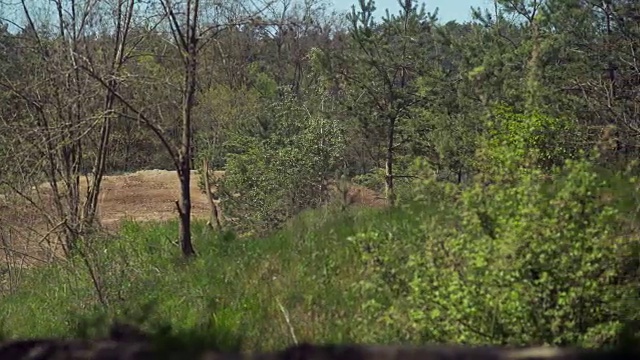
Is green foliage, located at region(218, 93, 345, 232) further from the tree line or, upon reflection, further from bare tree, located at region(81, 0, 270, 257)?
bare tree, located at region(81, 0, 270, 257)

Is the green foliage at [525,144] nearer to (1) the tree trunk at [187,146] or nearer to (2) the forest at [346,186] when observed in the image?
(2) the forest at [346,186]

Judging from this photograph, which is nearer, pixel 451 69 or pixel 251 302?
pixel 251 302

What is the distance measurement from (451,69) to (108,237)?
1412cm

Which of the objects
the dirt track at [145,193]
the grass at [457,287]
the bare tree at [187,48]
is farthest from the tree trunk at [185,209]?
the dirt track at [145,193]

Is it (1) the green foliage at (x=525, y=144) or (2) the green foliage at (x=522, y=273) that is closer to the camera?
(2) the green foliage at (x=522, y=273)

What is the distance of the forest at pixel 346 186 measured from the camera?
4.76 meters

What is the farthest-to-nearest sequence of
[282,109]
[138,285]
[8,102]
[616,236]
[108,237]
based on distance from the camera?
[282,109], [8,102], [108,237], [138,285], [616,236]

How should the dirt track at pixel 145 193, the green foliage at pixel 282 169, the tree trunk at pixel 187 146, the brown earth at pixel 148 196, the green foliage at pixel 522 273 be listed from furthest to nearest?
the dirt track at pixel 145 193 → the brown earth at pixel 148 196 → the green foliage at pixel 282 169 → the tree trunk at pixel 187 146 → the green foliage at pixel 522 273

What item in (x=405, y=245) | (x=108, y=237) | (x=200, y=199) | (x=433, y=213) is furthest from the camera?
(x=200, y=199)

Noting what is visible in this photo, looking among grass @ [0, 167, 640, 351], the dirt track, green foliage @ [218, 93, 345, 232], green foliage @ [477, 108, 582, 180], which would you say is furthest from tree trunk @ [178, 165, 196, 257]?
the dirt track

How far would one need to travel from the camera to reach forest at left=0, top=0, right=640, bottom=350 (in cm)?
476

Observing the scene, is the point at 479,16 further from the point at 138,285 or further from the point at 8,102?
the point at 138,285

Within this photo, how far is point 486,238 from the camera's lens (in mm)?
4832

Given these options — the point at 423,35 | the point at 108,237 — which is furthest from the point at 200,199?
the point at 108,237
